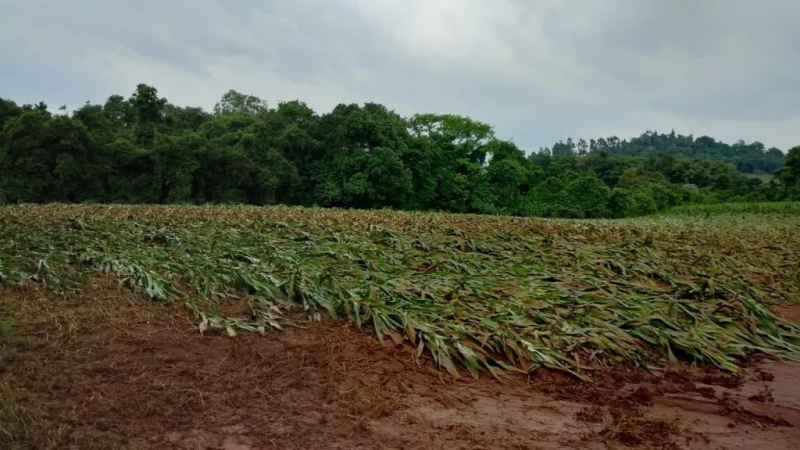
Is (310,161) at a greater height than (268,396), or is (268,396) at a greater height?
(310,161)

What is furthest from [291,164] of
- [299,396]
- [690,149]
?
[690,149]

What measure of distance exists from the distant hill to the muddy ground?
12043 centimetres

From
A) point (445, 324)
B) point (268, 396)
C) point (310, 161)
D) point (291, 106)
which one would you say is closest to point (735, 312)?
point (445, 324)

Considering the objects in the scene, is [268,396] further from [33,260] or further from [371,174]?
[371,174]

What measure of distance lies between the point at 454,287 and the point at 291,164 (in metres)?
22.0

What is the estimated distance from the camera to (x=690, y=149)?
13125cm

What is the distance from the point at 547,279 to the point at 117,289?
5010mm

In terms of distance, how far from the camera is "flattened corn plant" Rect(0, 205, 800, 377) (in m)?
4.84

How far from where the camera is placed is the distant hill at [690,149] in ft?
367

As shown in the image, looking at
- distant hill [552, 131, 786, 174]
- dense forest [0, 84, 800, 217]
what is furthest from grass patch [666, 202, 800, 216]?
distant hill [552, 131, 786, 174]

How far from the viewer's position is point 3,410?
302 cm

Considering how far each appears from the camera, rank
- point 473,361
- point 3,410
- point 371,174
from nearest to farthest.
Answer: point 3,410 → point 473,361 → point 371,174

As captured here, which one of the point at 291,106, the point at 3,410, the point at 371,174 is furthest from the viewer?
the point at 291,106

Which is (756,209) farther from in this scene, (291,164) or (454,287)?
(454,287)
